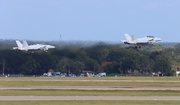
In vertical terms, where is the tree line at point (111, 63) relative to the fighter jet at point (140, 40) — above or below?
below

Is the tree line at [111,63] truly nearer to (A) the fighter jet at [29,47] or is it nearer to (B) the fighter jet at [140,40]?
(A) the fighter jet at [29,47]

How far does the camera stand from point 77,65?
423ft

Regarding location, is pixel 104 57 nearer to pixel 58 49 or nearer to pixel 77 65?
pixel 77 65

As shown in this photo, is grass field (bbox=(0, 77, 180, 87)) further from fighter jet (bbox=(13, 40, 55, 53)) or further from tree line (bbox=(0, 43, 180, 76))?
tree line (bbox=(0, 43, 180, 76))

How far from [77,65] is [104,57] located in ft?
27.5

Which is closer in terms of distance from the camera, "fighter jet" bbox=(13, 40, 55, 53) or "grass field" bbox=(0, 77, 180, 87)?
"grass field" bbox=(0, 77, 180, 87)

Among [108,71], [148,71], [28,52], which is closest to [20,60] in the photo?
[28,52]

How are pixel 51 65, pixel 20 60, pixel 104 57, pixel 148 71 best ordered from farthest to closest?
pixel 148 71
pixel 104 57
pixel 51 65
pixel 20 60
